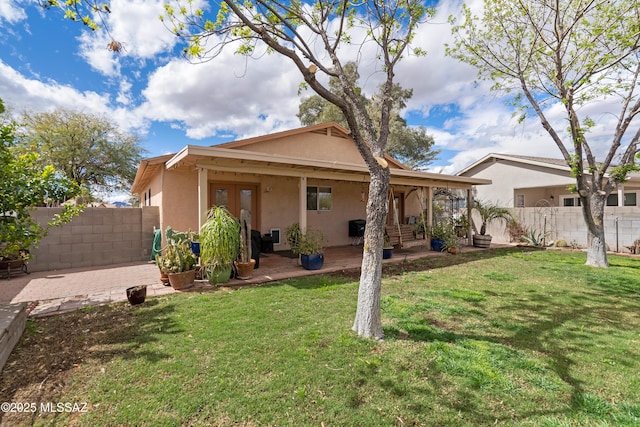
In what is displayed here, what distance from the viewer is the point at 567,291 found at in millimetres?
5387

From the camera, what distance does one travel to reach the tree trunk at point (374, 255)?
3.28 meters

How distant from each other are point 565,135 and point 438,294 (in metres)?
6.46

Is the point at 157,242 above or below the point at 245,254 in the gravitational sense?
above

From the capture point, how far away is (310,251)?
7004 mm

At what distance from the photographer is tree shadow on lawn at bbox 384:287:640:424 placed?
2330 millimetres

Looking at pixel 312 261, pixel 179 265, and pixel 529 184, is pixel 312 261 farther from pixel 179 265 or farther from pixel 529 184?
pixel 529 184

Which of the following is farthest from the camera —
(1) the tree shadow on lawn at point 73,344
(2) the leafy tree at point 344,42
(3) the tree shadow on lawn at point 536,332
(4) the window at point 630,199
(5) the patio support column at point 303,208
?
(4) the window at point 630,199

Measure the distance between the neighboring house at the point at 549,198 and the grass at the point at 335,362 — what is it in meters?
7.28

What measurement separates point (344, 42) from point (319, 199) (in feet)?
21.7

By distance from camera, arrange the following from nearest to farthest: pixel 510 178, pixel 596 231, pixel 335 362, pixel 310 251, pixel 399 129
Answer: pixel 335 362
pixel 310 251
pixel 596 231
pixel 510 178
pixel 399 129

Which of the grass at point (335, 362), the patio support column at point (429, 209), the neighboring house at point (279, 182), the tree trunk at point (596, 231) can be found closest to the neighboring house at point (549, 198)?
the tree trunk at point (596, 231)

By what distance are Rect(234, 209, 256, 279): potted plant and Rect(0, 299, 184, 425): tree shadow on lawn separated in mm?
1780

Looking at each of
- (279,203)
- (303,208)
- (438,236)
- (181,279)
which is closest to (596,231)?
(438,236)

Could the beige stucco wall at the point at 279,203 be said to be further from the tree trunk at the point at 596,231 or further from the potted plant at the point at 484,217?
the tree trunk at the point at 596,231
